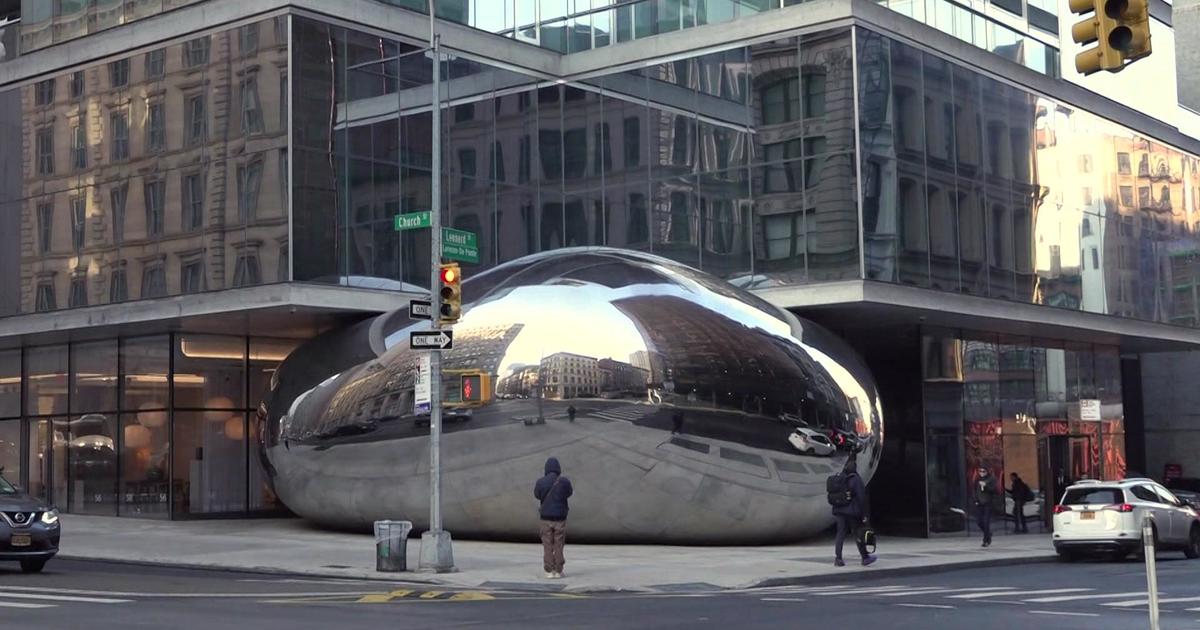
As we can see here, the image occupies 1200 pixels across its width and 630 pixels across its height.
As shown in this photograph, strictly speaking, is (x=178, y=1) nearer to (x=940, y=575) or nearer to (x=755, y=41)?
(x=755, y=41)

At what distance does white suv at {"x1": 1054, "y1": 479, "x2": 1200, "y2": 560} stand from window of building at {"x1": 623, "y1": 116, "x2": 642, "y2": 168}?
1384cm

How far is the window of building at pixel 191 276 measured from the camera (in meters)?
33.1

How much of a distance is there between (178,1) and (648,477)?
56.6 feet

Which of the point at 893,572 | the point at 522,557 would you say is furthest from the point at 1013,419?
the point at 522,557

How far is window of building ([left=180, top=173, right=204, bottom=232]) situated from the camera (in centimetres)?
3322

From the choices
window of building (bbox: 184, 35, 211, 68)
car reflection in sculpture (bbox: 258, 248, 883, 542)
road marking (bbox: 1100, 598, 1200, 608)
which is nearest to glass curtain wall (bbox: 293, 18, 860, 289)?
window of building (bbox: 184, 35, 211, 68)

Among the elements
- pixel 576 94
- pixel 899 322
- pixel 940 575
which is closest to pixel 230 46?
pixel 576 94

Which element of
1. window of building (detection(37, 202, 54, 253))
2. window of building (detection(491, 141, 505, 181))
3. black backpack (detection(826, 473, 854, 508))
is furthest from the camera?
window of building (detection(491, 141, 505, 181))

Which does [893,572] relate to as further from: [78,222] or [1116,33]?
[78,222]

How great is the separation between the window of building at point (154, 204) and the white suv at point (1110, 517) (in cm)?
2101

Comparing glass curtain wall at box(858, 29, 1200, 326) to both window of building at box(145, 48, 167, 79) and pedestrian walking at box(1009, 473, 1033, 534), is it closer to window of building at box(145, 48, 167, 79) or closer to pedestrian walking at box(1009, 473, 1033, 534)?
pedestrian walking at box(1009, 473, 1033, 534)

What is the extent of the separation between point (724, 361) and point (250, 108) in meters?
13.3

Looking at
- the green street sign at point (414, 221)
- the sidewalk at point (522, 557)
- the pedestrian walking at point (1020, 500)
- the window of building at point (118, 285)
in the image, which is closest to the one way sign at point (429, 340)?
the green street sign at point (414, 221)

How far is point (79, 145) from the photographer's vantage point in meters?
35.8
